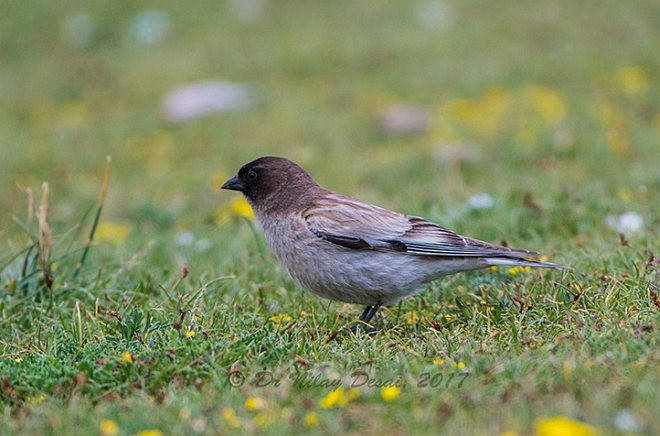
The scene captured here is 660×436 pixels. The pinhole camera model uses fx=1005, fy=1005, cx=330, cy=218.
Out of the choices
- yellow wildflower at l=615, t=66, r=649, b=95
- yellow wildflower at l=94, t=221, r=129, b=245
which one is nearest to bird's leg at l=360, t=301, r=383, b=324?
yellow wildflower at l=94, t=221, r=129, b=245

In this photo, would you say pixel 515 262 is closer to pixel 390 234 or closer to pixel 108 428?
pixel 390 234

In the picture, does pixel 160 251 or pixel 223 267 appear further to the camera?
pixel 160 251

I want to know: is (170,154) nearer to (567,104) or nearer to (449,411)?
(567,104)

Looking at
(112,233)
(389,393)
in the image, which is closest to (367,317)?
(389,393)

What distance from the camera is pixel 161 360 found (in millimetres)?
4879

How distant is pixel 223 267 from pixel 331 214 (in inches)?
A: 52.1

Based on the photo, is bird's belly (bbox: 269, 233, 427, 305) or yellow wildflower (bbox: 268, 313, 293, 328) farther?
bird's belly (bbox: 269, 233, 427, 305)

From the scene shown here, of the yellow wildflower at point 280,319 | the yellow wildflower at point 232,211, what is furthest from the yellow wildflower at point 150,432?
the yellow wildflower at point 232,211

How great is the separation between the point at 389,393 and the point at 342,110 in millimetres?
9195

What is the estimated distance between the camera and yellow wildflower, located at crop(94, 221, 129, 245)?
8.45 m

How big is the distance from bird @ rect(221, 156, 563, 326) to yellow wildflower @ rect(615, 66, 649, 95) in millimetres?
7163

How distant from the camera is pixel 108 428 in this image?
13.6ft

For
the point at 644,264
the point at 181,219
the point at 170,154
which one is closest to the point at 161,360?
the point at 644,264

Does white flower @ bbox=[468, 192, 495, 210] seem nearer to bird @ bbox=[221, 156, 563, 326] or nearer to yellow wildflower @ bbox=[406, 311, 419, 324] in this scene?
bird @ bbox=[221, 156, 563, 326]
